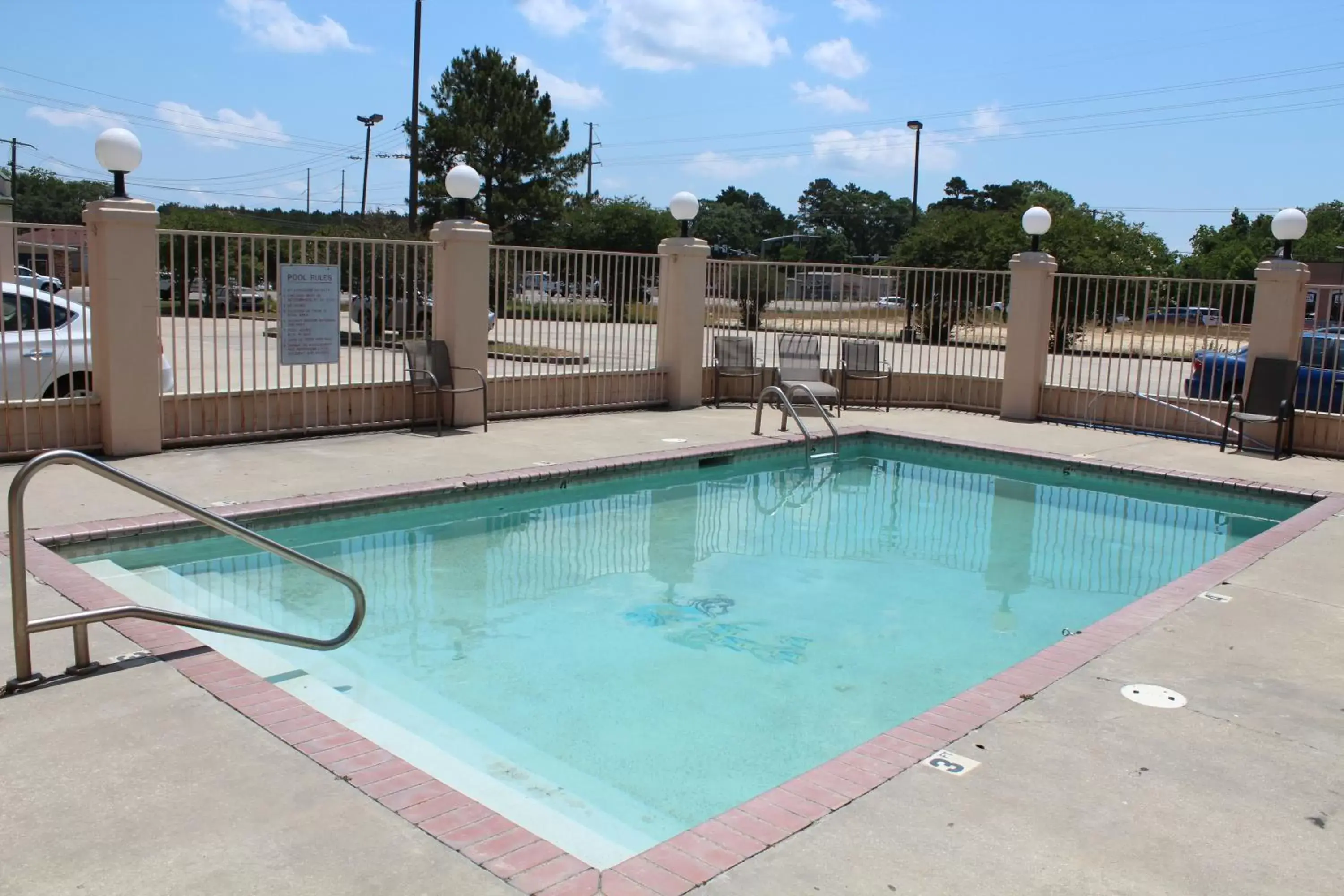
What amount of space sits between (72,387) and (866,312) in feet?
33.4

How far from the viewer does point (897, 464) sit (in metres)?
12.0

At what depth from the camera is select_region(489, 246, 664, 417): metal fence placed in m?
12.7

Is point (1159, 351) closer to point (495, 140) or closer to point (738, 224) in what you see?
point (495, 140)

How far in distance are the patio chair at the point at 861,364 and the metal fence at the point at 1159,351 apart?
7.17 feet

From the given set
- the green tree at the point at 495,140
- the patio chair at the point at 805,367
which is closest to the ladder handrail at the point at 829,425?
the patio chair at the point at 805,367

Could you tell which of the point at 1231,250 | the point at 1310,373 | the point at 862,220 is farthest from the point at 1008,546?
the point at 862,220

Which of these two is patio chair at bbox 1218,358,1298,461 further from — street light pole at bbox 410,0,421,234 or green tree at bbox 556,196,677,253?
green tree at bbox 556,196,677,253

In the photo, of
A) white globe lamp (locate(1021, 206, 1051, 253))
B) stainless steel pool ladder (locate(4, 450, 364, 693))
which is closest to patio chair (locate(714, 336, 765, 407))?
white globe lamp (locate(1021, 206, 1051, 253))

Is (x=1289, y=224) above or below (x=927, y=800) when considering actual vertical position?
above

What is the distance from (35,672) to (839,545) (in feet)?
18.7

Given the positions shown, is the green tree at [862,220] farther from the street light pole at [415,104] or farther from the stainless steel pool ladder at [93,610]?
the stainless steel pool ladder at [93,610]

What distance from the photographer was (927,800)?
3.72 meters

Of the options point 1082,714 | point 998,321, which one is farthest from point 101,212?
point 998,321

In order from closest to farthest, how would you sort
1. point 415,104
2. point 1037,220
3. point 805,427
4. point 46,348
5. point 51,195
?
point 46,348, point 805,427, point 1037,220, point 415,104, point 51,195
